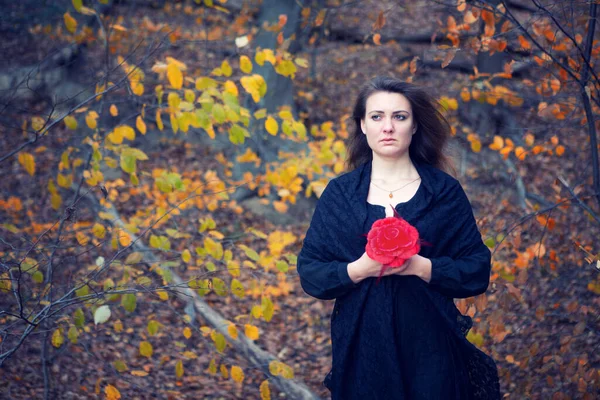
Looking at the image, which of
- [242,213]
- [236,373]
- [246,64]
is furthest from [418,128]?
[242,213]

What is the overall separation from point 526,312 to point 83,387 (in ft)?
13.2

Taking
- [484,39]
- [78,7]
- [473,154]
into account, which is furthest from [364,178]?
[473,154]

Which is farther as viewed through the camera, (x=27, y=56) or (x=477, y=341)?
(x=27, y=56)

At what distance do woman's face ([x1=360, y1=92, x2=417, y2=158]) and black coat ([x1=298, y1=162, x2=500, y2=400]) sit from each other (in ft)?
0.57

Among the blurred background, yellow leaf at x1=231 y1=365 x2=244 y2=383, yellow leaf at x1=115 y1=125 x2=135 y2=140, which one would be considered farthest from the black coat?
yellow leaf at x1=115 y1=125 x2=135 y2=140

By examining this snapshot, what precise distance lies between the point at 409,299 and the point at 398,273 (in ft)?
0.61

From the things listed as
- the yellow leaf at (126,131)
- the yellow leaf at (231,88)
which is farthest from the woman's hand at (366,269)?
the yellow leaf at (126,131)

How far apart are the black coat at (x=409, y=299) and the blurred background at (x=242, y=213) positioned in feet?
2.65

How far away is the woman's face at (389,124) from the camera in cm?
247

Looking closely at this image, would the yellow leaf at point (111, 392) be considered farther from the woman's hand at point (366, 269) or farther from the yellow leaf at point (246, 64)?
the yellow leaf at point (246, 64)

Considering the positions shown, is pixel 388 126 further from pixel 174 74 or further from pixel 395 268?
pixel 174 74

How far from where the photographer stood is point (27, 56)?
1064 centimetres

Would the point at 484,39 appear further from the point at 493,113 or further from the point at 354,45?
the point at 354,45

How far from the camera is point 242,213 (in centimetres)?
779
